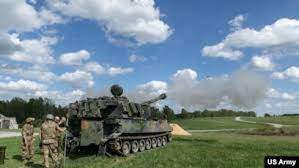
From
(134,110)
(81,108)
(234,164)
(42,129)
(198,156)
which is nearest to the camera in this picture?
(42,129)

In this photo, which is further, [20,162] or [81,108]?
[81,108]

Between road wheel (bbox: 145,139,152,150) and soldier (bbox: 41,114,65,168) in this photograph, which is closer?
soldier (bbox: 41,114,65,168)

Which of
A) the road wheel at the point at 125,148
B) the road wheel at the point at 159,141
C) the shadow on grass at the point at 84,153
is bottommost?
the shadow on grass at the point at 84,153

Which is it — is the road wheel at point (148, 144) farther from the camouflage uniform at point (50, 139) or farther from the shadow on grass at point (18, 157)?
the camouflage uniform at point (50, 139)

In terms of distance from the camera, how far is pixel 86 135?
25.0m

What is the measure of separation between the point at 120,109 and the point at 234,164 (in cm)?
738

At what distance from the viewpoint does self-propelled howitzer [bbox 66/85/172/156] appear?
2500 centimetres

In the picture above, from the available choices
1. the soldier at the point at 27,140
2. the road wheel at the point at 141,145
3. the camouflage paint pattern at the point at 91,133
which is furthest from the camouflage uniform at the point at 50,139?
the road wheel at the point at 141,145

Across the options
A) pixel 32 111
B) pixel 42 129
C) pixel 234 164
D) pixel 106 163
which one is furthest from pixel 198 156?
pixel 32 111

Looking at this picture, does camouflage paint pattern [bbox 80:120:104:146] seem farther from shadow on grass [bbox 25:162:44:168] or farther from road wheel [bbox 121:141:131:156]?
shadow on grass [bbox 25:162:44:168]

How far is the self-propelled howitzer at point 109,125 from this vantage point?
2500 centimetres

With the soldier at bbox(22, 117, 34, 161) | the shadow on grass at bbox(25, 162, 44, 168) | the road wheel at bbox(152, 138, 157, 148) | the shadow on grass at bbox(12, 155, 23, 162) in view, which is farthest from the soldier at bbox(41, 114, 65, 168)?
the road wheel at bbox(152, 138, 157, 148)

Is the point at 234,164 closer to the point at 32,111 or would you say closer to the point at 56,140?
the point at 56,140

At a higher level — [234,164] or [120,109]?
[120,109]
